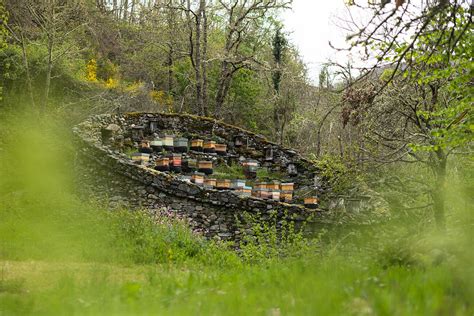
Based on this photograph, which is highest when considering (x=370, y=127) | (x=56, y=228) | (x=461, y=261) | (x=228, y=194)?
(x=370, y=127)

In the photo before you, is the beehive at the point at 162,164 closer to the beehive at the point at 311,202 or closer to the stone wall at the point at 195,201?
the stone wall at the point at 195,201

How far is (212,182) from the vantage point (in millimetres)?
16953

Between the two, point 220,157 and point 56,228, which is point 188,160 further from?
point 56,228

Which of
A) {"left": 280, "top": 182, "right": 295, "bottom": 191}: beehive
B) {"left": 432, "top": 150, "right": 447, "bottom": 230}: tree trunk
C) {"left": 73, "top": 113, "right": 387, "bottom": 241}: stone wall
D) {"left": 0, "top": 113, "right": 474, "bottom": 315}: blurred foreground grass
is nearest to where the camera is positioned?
{"left": 0, "top": 113, "right": 474, "bottom": 315}: blurred foreground grass

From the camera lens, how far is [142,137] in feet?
63.9

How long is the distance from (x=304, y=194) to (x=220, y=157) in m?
3.83

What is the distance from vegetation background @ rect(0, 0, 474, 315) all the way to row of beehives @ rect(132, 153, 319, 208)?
5.98 ft

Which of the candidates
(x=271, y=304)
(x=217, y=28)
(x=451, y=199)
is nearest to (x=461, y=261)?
(x=271, y=304)

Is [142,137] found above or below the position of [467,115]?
below

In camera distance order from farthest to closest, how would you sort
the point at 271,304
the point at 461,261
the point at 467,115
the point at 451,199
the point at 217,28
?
the point at 217,28
the point at 451,199
the point at 467,115
the point at 461,261
the point at 271,304

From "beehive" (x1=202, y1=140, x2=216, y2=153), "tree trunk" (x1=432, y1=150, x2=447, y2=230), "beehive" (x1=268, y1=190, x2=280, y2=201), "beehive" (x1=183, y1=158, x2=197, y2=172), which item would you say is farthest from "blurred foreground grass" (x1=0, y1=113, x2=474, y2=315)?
"beehive" (x1=202, y1=140, x2=216, y2=153)

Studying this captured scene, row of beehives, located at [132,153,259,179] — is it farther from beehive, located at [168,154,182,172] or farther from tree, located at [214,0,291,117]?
tree, located at [214,0,291,117]

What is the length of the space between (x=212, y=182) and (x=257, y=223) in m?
3.38

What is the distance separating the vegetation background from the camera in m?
4.69
